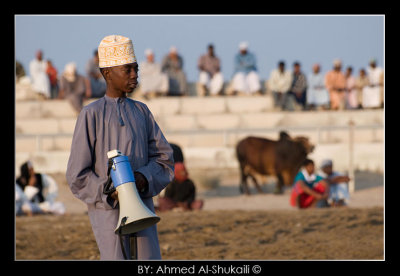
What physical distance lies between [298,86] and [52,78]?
18.6 feet

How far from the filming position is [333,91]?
Result: 1939 cm

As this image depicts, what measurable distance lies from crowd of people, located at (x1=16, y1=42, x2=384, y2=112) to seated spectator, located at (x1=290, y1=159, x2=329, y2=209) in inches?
315

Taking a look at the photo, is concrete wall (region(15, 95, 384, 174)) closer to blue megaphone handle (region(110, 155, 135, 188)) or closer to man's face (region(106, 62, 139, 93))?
man's face (region(106, 62, 139, 93))

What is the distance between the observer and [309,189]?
11.2m

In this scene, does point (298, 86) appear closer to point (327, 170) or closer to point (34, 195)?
point (327, 170)

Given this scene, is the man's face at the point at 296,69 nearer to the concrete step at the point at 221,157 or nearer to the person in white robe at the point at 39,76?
the concrete step at the point at 221,157

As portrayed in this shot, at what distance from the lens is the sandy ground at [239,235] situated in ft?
27.7

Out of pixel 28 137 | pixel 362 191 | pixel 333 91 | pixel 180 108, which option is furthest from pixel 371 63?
pixel 28 137

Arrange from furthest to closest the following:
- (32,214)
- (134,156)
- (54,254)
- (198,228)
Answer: (32,214)
(198,228)
(54,254)
(134,156)

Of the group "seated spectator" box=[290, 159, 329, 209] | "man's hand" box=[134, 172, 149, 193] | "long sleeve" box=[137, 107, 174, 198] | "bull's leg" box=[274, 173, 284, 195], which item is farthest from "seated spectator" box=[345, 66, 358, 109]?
"man's hand" box=[134, 172, 149, 193]

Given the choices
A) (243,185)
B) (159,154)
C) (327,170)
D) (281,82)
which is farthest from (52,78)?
(159,154)

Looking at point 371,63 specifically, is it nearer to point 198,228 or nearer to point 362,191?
point 362,191

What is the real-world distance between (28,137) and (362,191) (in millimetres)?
6970

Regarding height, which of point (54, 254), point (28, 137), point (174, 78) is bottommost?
point (54, 254)
